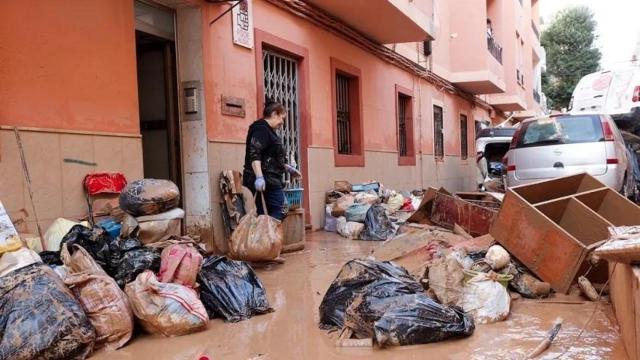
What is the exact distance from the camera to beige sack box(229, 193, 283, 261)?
16.6ft

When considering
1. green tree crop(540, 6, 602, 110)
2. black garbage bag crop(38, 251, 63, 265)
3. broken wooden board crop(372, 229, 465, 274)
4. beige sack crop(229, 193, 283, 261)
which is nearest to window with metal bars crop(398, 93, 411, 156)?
broken wooden board crop(372, 229, 465, 274)

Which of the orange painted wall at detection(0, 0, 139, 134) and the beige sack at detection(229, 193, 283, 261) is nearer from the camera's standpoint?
the orange painted wall at detection(0, 0, 139, 134)

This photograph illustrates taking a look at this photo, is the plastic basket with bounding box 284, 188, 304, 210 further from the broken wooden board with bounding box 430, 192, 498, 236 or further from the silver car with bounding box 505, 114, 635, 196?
the silver car with bounding box 505, 114, 635, 196

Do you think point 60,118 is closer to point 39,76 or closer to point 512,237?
point 39,76

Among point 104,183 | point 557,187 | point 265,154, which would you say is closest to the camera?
point 104,183

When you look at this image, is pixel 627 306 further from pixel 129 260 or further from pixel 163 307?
pixel 129 260

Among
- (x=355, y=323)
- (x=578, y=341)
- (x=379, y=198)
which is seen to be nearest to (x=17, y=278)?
(x=355, y=323)

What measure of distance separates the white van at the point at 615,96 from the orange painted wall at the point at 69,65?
9116 millimetres

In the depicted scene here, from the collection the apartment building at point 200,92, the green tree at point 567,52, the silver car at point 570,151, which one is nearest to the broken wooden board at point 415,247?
the apartment building at point 200,92

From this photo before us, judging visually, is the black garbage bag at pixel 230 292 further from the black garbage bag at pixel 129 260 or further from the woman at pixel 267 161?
the woman at pixel 267 161

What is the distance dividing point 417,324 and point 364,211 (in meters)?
4.77

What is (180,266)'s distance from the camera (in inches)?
151

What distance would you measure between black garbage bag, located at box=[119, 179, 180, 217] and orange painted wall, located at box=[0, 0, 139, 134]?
675mm

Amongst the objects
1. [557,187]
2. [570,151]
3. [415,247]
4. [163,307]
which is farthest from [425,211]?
[163,307]
